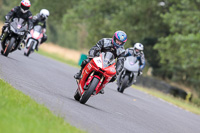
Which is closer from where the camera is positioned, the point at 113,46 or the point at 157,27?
the point at 113,46

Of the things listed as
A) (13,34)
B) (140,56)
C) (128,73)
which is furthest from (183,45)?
(13,34)

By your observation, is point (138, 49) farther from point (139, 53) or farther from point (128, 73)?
point (128, 73)

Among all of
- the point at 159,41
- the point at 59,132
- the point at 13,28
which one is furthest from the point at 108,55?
the point at 159,41

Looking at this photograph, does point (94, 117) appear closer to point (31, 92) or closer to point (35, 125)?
point (31, 92)

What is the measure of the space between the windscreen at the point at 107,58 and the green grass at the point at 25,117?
2676 millimetres

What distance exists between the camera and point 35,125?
6.45 metres

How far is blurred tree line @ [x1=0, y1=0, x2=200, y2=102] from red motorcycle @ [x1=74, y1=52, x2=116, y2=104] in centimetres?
2096

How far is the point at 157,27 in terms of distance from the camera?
4353cm

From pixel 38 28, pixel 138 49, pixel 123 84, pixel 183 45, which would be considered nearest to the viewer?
pixel 123 84

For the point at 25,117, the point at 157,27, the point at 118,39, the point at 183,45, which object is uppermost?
the point at 157,27

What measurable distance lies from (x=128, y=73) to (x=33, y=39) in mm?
5002

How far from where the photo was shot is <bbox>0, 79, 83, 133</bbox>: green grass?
236 inches

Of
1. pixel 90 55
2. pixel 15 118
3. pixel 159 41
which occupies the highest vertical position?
pixel 159 41

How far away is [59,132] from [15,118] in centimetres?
55
